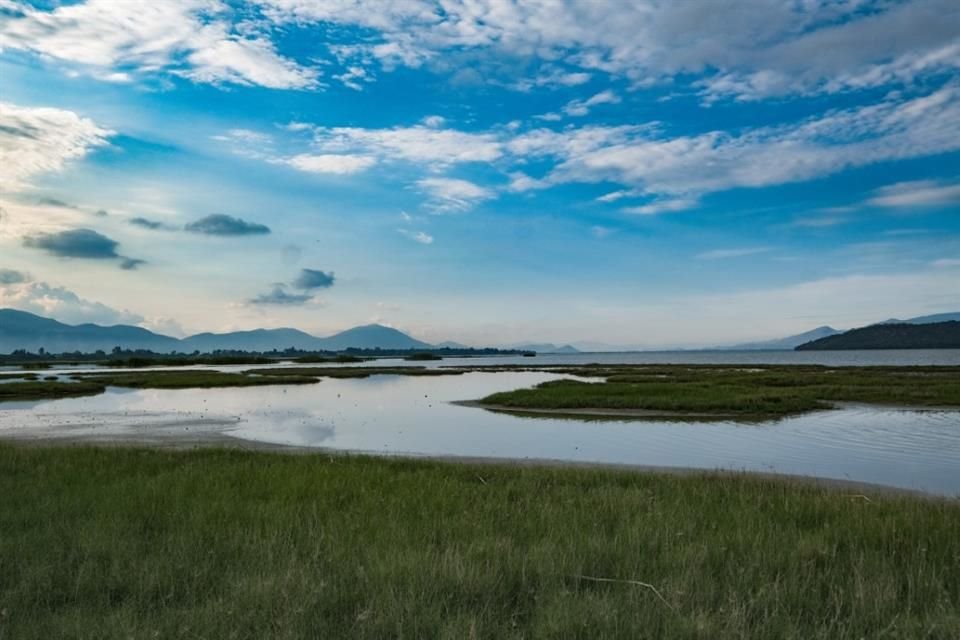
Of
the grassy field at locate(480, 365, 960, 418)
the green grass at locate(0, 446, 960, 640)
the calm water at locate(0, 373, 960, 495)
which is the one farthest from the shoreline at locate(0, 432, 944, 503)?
the grassy field at locate(480, 365, 960, 418)

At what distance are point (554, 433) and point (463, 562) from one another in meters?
22.4

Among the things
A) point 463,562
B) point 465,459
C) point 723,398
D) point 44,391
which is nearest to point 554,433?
point 465,459

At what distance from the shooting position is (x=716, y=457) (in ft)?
73.1

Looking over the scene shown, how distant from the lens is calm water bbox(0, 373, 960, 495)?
21.2 meters

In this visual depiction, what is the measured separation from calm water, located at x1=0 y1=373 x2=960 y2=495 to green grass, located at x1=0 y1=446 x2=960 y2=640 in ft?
29.2

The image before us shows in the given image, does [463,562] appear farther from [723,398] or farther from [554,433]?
[723,398]

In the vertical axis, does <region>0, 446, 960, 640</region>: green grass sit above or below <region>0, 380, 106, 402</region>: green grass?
below

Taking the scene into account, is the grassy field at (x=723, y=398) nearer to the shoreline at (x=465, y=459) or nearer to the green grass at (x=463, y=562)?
the shoreline at (x=465, y=459)

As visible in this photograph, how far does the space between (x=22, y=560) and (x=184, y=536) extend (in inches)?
71.7

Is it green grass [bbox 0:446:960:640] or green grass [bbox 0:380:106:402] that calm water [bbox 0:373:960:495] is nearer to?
green grass [bbox 0:380:106:402]

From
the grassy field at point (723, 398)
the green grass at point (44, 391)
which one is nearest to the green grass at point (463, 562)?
the grassy field at point (723, 398)

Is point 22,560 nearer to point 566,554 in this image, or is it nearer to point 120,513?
point 120,513

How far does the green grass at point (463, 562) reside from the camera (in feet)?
19.0

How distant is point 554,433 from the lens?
2936cm
